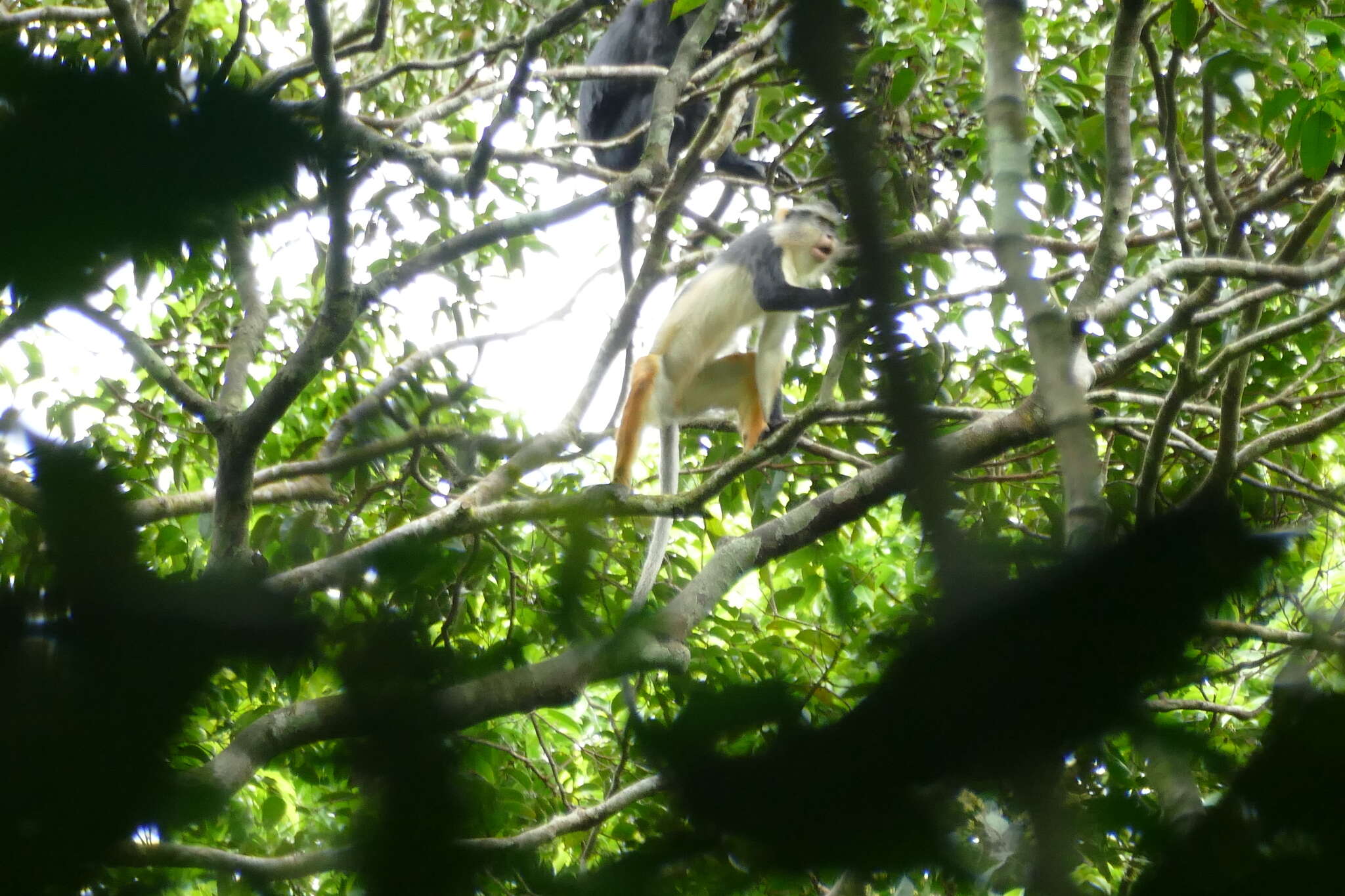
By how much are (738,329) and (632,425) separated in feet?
3.45

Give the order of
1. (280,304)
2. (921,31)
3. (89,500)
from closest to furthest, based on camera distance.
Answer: (89,500)
(921,31)
(280,304)

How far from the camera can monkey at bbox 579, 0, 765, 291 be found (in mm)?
5992

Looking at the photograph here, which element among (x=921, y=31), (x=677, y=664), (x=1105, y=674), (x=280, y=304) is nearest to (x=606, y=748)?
(x=677, y=664)

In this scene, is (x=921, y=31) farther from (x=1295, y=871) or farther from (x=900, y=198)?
(x=1295, y=871)

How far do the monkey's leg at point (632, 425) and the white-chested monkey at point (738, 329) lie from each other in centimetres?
2

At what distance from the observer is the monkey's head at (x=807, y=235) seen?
528 centimetres

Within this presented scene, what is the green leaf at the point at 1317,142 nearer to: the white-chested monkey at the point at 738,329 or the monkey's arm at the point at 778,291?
the monkey's arm at the point at 778,291

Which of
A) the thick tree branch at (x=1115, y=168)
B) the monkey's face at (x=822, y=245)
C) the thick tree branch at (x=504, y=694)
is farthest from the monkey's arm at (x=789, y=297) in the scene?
the thick tree branch at (x=504, y=694)

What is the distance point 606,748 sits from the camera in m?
2.14

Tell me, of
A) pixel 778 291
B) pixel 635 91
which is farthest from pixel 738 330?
pixel 635 91

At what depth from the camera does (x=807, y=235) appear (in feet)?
17.5

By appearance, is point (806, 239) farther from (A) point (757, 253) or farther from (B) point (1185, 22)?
(B) point (1185, 22)

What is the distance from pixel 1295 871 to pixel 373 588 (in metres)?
0.46

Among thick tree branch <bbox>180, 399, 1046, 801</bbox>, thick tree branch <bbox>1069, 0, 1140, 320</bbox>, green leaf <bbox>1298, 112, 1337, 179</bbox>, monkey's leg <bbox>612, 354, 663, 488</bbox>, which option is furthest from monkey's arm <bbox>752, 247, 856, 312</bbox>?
thick tree branch <bbox>180, 399, 1046, 801</bbox>
